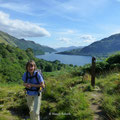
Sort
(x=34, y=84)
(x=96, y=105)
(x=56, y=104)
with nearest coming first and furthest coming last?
(x=34, y=84) → (x=96, y=105) → (x=56, y=104)

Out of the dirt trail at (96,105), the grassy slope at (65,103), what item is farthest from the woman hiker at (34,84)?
the dirt trail at (96,105)

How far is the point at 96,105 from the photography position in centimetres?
423

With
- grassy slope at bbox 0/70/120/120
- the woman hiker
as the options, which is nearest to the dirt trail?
grassy slope at bbox 0/70/120/120

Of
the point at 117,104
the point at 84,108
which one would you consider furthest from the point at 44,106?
the point at 117,104

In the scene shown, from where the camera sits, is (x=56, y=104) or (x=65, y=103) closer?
(x=65, y=103)

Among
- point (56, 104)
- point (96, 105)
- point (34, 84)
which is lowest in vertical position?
point (56, 104)

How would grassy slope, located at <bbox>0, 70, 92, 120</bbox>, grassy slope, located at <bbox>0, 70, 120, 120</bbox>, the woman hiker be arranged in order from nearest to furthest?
the woman hiker, grassy slope, located at <bbox>0, 70, 120, 120</bbox>, grassy slope, located at <bbox>0, 70, 92, 120</bbox>

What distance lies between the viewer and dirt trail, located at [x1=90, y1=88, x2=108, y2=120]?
3590 mm

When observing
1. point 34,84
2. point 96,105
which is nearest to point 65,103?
point 96,105

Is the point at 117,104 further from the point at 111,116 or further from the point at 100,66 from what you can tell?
the point at 100,66

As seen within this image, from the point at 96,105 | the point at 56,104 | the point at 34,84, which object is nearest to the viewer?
the point at 34,84

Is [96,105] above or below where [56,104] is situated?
above

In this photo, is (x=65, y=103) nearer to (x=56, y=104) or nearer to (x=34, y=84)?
(x=56, y=104)

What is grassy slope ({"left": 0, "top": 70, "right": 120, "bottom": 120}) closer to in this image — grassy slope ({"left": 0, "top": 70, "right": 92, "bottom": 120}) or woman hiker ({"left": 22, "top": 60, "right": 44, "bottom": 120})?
grassy slope ({"left": 0, "top": 70, "right": 92, "bottom": 120})
